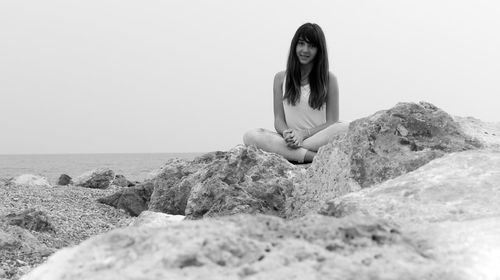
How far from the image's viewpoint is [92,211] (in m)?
6.98

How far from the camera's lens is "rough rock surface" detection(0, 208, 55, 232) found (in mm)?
5535

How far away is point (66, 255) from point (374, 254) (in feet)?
3.15

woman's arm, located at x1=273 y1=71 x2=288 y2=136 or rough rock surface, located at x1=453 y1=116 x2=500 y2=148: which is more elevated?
woman's arm, located at x1=273 y1=71 x2=288 y2=136

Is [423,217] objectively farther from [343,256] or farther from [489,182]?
[343,256]

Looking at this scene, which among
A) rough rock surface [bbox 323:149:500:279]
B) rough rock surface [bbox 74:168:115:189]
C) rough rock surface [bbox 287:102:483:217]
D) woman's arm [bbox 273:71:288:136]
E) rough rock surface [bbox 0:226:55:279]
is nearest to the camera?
rough rock surface [bbox 323:149:500:279]

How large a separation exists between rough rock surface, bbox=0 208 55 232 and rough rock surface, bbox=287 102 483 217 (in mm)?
2478

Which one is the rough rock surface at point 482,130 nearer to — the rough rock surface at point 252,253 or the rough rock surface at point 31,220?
the rough rock surface at point 252,253

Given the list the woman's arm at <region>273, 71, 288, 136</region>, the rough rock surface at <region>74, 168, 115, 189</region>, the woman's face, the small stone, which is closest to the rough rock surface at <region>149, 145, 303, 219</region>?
the small stone

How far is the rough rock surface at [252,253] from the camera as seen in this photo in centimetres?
171

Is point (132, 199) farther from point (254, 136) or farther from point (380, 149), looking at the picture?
point (380, 149)

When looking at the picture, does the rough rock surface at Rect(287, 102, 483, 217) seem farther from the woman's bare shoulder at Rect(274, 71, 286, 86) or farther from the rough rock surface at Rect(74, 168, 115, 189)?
the rough rock surface at Rect(74, 168, 115, 189)

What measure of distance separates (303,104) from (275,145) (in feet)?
2.47

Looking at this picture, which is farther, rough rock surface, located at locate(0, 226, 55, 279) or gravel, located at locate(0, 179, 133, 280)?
gravel, located at locate(0, 179, 133, 280)

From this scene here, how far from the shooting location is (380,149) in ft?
13.4
